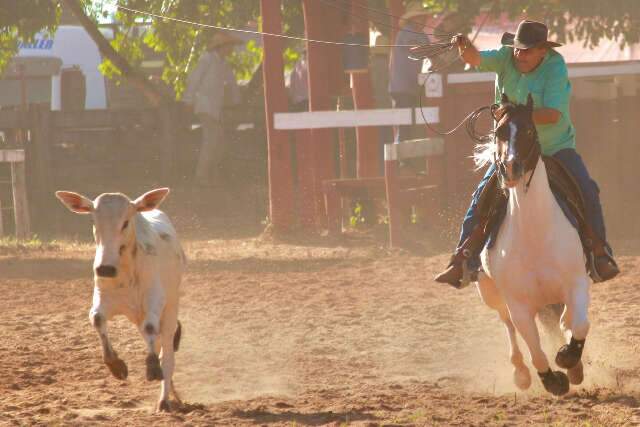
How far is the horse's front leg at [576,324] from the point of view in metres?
7.05

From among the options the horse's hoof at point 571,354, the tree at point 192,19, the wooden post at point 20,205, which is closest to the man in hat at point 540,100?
the horse's hoof at point 571,354

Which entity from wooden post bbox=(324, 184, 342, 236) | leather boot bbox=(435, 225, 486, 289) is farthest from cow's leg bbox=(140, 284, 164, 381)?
wooden post bbox=(324, 184, 342, 236)

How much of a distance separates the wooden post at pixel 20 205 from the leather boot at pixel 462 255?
32.1ft

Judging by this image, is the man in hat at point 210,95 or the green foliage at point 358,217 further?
the man in hat at point 210,95

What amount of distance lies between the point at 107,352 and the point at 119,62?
1385 centimetres

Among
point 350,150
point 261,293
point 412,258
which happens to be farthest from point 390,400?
point 350,150

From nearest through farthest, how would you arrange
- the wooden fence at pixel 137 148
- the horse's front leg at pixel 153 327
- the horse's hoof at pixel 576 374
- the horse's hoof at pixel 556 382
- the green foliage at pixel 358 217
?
the horse's front leg at pixel 153 327 < the horse's hoof at pixel 556 382 < the horse's hoof at pixel 576 374 < the green foliage at pixel 358 217 < the wooden fence at pixel 137 148

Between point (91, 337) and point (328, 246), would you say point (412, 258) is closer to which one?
point (328, 246)

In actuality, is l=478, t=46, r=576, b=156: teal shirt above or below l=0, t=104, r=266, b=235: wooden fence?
above

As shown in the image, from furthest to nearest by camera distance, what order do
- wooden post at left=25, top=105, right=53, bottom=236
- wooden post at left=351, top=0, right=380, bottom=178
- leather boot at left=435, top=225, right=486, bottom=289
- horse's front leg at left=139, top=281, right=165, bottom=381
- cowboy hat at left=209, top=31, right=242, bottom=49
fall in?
1. cowboy hat at left=209, top=31, right=242, bottom=49
2. wooden post at left=25, top=105, right=53, bottom=236
3. wooden post at left=351, top=0, right=380, bottom=178
4. leather boot at left=435, top=225, right=486, bottom=289
5. horse's front leg at left=139, top=281, right=165, bottom=381

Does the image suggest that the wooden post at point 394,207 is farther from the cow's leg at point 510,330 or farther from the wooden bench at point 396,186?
the cow's leg at point 510,330

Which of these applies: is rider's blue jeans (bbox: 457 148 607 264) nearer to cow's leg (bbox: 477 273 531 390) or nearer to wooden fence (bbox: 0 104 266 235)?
cow's leg (bbox: 477 273 531 390)

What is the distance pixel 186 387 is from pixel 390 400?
60.9 inches

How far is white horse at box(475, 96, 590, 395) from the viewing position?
682 cm
